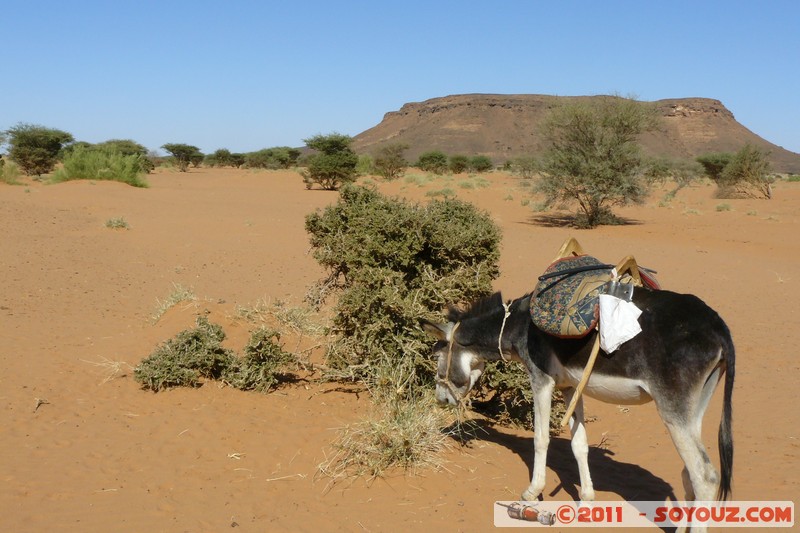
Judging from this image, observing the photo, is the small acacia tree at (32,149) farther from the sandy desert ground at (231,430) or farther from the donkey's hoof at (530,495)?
the donkey's hoof at (530,495)

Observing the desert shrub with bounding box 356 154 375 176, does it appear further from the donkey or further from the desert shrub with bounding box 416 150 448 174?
the donkey

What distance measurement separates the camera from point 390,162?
173ft

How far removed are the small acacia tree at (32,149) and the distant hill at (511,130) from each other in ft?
242

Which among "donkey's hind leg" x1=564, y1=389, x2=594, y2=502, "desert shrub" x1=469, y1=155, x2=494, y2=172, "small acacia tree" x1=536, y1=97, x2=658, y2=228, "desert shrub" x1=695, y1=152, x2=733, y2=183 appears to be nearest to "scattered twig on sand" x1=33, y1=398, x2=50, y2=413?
"donkey's hind leg" x1=564, y1=389, x2=594, y2=502

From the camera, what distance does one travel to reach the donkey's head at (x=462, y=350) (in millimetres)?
5391

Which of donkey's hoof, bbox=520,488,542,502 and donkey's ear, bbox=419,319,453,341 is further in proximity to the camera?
donkey's ear, bbox=419,319,453,341

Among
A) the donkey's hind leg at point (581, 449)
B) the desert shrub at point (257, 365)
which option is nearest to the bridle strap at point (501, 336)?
the donkey's hind leg at point (581, 449)

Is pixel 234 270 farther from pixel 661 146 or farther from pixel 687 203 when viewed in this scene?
pixel 661 146

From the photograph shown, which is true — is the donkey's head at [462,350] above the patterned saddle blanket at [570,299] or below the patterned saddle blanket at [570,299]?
below

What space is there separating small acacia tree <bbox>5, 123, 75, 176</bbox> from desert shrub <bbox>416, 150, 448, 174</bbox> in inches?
1269

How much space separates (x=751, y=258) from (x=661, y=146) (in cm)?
11150

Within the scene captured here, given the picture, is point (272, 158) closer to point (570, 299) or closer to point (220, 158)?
point (220, 158)

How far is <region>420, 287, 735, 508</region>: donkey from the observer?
13.7ft

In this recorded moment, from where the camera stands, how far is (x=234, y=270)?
15609mm
